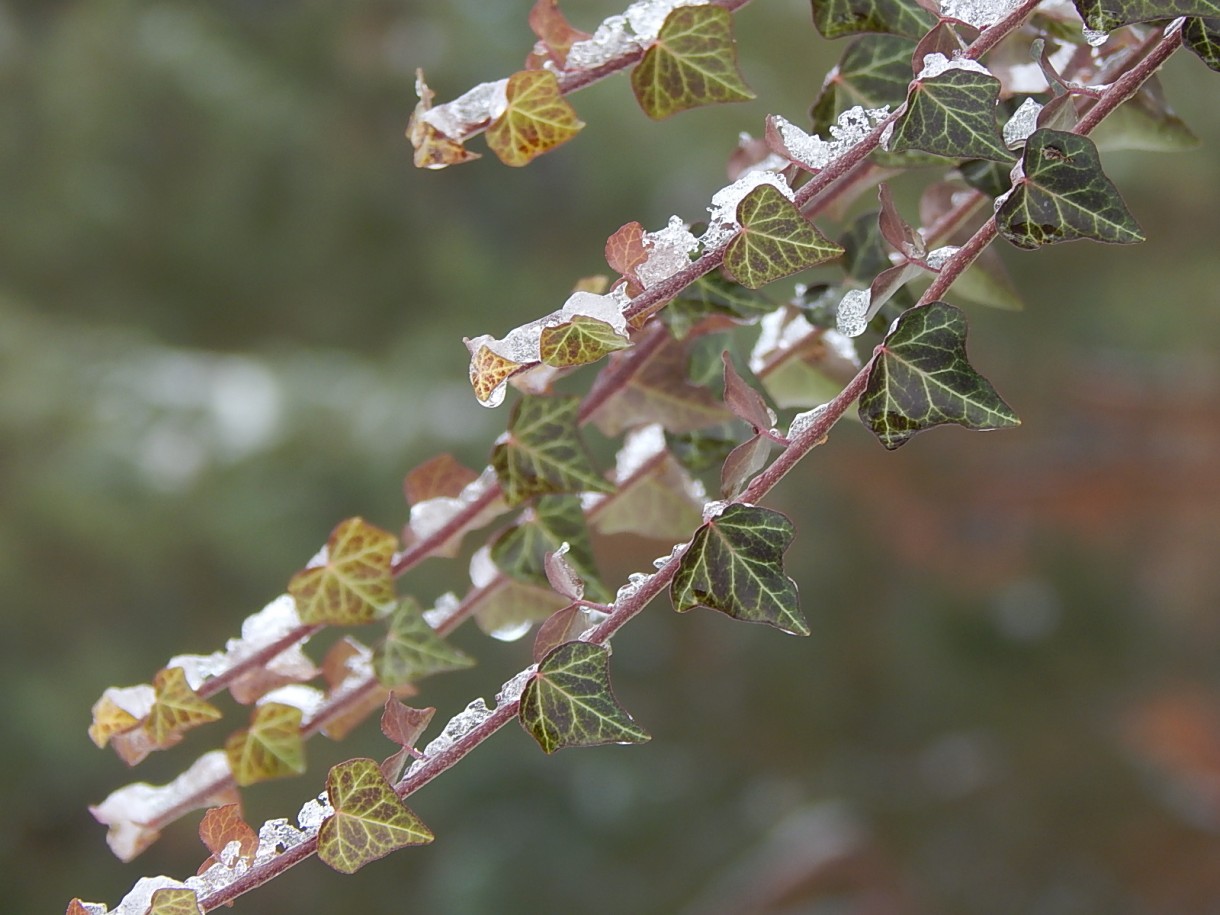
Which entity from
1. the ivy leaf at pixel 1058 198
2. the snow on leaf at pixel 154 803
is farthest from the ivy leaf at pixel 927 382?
the snow on leaf at pixel 154 803

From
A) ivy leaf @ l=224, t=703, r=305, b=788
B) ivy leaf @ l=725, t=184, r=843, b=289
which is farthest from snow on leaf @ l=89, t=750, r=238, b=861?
ivy leaf @ l=725, t=184, r=843, b=289

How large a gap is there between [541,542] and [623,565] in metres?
0.75

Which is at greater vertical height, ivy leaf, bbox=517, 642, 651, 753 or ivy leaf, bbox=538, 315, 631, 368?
ivy leaf, bbox=538, 315, 631, 368

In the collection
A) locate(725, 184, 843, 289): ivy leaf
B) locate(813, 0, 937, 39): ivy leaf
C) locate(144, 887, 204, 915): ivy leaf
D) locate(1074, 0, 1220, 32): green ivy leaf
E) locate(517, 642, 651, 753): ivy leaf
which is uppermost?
locate(813, 0, 937, 39): ivy leaf

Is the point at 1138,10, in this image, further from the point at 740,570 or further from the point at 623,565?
the point at 623,565

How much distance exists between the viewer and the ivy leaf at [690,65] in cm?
14

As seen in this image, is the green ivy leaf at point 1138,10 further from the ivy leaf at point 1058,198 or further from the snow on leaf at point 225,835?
the snow on leaf at point 225,835

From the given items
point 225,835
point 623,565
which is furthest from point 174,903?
point 623,565

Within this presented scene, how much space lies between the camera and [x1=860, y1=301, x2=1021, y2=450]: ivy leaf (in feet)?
0.42

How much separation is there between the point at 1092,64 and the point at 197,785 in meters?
0.18

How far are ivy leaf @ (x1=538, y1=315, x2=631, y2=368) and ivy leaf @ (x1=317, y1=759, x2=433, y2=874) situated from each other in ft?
0.17

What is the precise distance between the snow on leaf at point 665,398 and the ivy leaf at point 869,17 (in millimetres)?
52

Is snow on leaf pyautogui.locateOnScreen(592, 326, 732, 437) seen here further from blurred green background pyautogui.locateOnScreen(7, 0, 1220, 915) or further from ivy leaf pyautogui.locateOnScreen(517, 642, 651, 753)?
blurred green background pyautogui.locateOnScreen(7, 0, 1220, 915)

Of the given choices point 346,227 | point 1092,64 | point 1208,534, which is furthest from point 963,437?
point 1092,64
